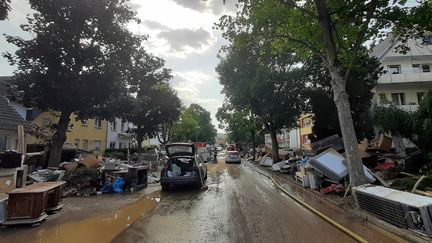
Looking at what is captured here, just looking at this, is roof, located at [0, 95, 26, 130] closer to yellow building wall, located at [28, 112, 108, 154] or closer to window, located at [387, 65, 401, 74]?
yellow building wall, located at [28, 112, 108, 154]

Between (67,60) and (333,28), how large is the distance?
46.0 ft

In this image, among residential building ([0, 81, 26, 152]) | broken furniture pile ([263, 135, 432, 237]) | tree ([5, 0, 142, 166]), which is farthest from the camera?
residential building ([0, 81, 26, 152])

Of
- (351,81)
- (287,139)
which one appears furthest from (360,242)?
(287,139)

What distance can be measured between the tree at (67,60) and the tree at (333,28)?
856cm

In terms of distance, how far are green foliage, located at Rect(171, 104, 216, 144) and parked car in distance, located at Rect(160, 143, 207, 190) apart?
42.7 meters

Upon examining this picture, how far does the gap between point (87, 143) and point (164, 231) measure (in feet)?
104

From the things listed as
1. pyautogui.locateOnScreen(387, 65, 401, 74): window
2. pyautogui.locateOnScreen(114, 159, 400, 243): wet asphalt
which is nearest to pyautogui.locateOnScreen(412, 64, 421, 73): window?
pyautogui.locateOnScreen(387, 65, 401, 74): window

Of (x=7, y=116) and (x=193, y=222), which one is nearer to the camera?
(x=193, y=222)

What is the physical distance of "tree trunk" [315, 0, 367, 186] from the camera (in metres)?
10.4

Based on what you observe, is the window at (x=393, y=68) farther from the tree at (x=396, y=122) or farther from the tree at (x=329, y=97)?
the tree at (x=396, y=122)

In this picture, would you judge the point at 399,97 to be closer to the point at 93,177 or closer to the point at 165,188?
the point at 165,188

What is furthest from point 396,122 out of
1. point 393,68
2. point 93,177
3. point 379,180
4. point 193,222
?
point 393,68

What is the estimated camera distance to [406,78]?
1293 inches

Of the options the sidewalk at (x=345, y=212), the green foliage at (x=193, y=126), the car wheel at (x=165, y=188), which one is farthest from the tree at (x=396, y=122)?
the green foliage at (x=193, y=126)
